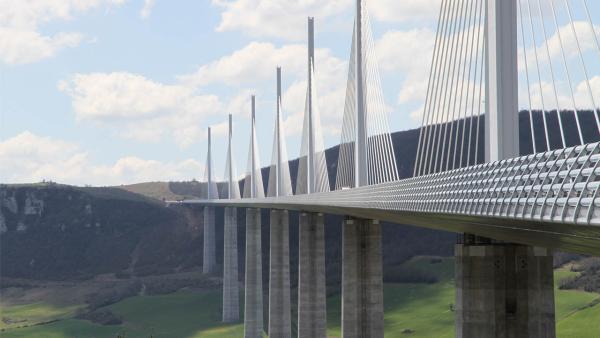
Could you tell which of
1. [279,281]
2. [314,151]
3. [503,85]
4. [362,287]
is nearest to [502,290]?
[503,85]

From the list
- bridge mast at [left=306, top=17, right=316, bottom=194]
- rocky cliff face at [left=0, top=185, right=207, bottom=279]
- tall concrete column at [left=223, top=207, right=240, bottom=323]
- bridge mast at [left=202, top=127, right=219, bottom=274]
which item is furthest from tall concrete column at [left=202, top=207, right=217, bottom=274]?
bridge mast at [left=306, top=17, right=316, bottom=194]

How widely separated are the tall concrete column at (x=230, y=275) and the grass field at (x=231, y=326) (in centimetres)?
193

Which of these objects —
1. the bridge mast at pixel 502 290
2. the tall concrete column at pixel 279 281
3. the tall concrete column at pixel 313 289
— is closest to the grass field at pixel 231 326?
the tall concrete column at pixel 279 281

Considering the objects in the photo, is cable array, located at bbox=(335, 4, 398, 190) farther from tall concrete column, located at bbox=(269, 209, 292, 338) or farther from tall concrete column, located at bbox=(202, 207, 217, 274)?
Result: tall concrete column, located at bbox=(202, 207, 217, 274)

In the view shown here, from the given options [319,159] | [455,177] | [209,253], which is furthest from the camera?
[209,253]

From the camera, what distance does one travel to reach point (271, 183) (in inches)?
3302

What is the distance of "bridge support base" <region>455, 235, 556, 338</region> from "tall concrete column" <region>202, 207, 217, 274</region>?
381ft

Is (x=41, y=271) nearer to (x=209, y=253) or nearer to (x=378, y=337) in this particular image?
(x=209, y=253)

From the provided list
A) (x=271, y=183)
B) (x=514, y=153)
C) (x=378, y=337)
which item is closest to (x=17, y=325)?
(x=271, y=183)

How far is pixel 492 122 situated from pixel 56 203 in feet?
545

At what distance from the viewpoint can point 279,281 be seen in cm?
7494

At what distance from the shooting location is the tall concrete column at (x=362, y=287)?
48.9 meters

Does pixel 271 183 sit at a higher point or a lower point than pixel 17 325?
higher

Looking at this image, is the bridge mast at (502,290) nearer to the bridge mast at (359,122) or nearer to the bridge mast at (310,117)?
the bridge mast at (359,122)
